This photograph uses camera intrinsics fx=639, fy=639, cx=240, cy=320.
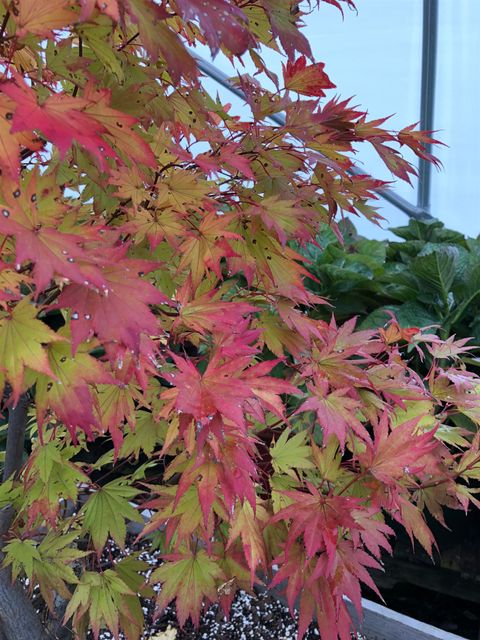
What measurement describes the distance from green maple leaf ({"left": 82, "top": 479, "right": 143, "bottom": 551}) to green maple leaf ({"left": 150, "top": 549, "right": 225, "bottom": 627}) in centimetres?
7

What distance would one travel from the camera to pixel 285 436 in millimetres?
781

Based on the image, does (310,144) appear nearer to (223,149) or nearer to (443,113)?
(223,149)

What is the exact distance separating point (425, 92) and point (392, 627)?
8.92 feet

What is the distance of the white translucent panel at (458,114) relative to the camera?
9.86ft

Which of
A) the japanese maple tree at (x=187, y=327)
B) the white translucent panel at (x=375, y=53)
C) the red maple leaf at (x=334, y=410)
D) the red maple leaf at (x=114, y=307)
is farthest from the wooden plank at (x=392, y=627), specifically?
the white translucent panel at (x=375, y=53)

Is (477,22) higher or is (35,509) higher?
(477,22)

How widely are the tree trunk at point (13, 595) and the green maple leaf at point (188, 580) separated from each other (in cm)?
22

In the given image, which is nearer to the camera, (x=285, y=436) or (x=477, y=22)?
(x=285, y=436)

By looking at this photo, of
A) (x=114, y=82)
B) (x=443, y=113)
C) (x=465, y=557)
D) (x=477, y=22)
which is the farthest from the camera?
(x=443, y=113)

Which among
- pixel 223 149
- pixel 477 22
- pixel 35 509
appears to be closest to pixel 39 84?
pixel 223 149

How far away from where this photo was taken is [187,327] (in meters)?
0.77

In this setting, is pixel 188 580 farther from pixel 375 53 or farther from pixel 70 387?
pixel 375 53

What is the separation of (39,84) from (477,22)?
2951 millimetres

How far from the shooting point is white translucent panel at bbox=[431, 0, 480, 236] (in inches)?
118
